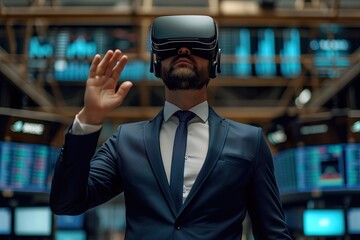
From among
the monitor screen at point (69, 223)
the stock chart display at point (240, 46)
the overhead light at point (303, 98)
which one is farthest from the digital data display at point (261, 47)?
the monitor screen at point (69, 223)

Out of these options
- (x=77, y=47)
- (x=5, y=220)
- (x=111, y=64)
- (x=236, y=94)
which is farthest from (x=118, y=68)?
(x=236, y=94)

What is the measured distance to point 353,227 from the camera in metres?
8.06

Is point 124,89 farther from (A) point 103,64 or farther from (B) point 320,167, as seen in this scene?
Result: (B) point 320,167

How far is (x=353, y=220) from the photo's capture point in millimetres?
8031

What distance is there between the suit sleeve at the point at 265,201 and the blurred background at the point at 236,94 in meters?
3.22

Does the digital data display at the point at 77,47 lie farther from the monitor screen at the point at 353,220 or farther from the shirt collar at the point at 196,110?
the shirt collar at the point at 196,110

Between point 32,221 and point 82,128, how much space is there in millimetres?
6785

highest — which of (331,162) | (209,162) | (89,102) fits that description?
(89,102)

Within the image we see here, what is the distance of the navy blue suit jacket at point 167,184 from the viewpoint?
1.92m

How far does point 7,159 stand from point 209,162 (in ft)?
20.8

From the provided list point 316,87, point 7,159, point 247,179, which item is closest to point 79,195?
point 247,179

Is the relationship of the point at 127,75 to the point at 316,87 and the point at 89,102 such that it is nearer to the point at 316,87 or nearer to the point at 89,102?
the point at 316,87

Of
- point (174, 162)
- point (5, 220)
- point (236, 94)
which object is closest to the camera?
point (174, 162)

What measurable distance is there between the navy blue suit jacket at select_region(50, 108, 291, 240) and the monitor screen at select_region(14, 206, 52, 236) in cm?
630
